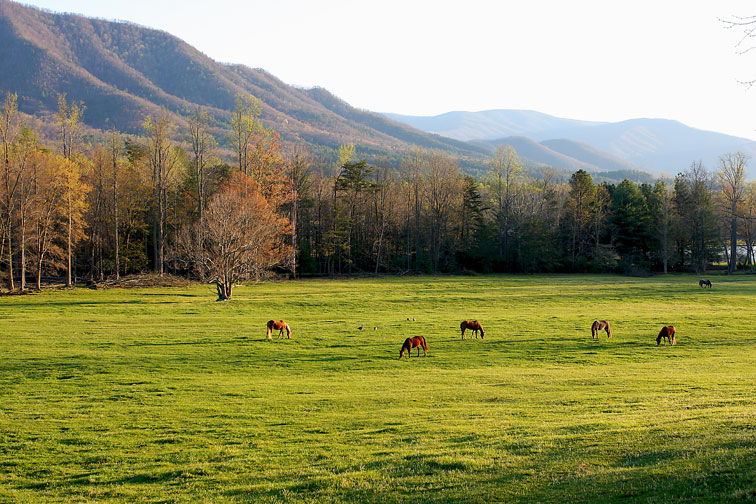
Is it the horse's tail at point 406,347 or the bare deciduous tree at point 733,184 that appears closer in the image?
the horse's tail at point 406,347

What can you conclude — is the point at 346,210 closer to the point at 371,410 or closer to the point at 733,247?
the point at 733,247

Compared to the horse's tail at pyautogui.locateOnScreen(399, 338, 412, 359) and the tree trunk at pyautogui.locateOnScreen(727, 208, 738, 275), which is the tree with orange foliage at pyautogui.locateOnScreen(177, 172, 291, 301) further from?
the tree trunk at pyautogui.locateOnScreen(727, 208, 738, 275)

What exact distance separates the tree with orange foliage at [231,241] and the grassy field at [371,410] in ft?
33.2

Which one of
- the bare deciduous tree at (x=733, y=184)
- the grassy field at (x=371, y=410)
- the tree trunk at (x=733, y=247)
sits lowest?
the grassy field at (x=371, y=410)

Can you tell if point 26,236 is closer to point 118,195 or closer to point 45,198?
point 45,198

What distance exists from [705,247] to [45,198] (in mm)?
97265

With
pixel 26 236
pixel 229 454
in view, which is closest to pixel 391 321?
pixel 229 454

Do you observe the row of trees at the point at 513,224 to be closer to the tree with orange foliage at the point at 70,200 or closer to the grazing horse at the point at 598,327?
the tree with orange foliage at the point at 70,200

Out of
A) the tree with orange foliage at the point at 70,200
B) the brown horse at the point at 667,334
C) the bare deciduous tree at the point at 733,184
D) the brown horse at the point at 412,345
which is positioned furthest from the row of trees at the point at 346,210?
the brown horse at the point at 667,334

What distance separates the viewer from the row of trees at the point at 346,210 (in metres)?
57.4

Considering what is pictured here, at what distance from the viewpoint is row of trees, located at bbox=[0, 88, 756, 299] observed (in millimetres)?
57438

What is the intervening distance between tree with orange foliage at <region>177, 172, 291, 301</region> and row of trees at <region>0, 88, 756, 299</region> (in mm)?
664

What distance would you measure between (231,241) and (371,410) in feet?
109

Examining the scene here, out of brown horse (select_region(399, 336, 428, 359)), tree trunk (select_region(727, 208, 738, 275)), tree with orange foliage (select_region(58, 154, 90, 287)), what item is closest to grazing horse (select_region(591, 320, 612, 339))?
brown horse (select_region(399, 336, 428, 359))
